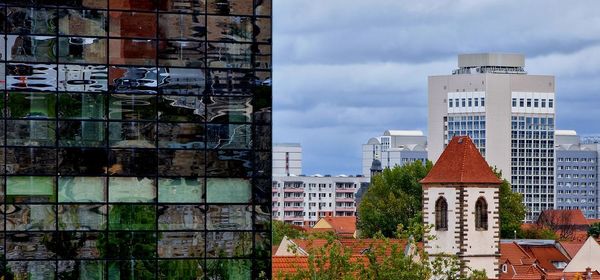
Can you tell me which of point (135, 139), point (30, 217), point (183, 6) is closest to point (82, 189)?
point (30, 217)

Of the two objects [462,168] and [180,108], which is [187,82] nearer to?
[180,108]

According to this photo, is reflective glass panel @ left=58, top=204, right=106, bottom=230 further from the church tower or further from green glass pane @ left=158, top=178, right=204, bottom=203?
the church tower

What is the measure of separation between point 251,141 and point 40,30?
22.7ft

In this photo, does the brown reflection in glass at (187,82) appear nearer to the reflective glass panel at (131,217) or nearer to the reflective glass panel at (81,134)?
the reflective glass panel at (81,134)

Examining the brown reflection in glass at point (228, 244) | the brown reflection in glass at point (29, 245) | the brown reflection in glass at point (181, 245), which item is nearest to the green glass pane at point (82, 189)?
the brown reflection in glass at point (29, 245)

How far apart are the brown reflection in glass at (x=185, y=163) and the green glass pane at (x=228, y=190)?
0.50 meters

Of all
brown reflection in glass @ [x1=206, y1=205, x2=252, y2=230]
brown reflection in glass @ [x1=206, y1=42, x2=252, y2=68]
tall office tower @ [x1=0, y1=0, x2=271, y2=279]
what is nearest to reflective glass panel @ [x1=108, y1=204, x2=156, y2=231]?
tall office tower @ [x1=0, y1=0, x2=271, y2=279]

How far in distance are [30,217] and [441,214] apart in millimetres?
50997

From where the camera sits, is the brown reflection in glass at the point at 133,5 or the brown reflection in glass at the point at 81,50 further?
the brown reflection in glass at the point at 133,5

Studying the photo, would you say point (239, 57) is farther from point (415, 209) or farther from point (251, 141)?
point (415, 209)

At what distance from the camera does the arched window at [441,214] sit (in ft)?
336

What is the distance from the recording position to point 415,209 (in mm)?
152000

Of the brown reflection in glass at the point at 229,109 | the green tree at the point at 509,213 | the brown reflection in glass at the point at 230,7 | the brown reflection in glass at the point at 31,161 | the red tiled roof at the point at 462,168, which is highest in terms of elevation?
the brown reflection in glass at the point at 230,7

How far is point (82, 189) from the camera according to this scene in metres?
54.7
